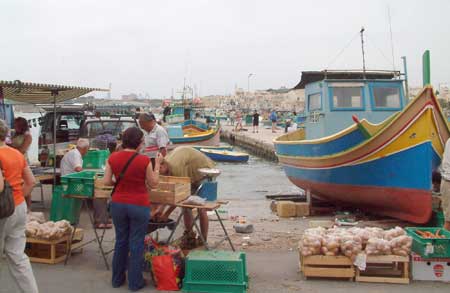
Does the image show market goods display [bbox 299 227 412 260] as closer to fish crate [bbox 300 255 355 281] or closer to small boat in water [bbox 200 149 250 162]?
fish crate [bbox 300 255 355 281]

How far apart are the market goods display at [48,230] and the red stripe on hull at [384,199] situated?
226 inches

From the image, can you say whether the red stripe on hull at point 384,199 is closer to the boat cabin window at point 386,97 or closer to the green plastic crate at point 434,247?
the boat cabin window at point 386,97

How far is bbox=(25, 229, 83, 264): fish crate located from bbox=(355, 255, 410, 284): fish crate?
3.74 meters

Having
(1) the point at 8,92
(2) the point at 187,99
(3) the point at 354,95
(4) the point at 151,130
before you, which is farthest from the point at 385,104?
(2) the point at 187,99

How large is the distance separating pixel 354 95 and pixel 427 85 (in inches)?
124

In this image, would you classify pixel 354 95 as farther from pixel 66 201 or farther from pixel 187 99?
pixel 187 99

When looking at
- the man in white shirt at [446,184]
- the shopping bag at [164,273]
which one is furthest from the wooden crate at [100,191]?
the man in white shirt at [446,184]

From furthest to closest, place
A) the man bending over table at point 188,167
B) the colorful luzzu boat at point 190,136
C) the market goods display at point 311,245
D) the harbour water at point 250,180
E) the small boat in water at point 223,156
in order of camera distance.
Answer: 1. the colorful luzzu boat at point 190,136
2. the small boat in water at point 223,156
3. the harbour water at point 250,180
4. the man bending over table at point 188,167
5. the market goods display at point 311,245

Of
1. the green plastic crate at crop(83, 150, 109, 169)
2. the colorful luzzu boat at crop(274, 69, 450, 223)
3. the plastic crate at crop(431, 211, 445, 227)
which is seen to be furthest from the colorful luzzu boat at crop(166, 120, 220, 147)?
the plastic crate at crop(431, 211, 445, 227)

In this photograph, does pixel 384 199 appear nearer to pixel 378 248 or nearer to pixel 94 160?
pixel 378 248

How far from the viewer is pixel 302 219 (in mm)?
10430

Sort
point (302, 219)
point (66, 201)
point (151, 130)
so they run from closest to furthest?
1. point (66, 201)
2. point (151, 130)
3. point (302, 219)

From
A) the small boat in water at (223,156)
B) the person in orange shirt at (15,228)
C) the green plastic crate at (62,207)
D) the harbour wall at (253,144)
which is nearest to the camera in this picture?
the person in orange shirt at (15,228)

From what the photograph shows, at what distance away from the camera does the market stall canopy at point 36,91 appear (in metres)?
8.01
